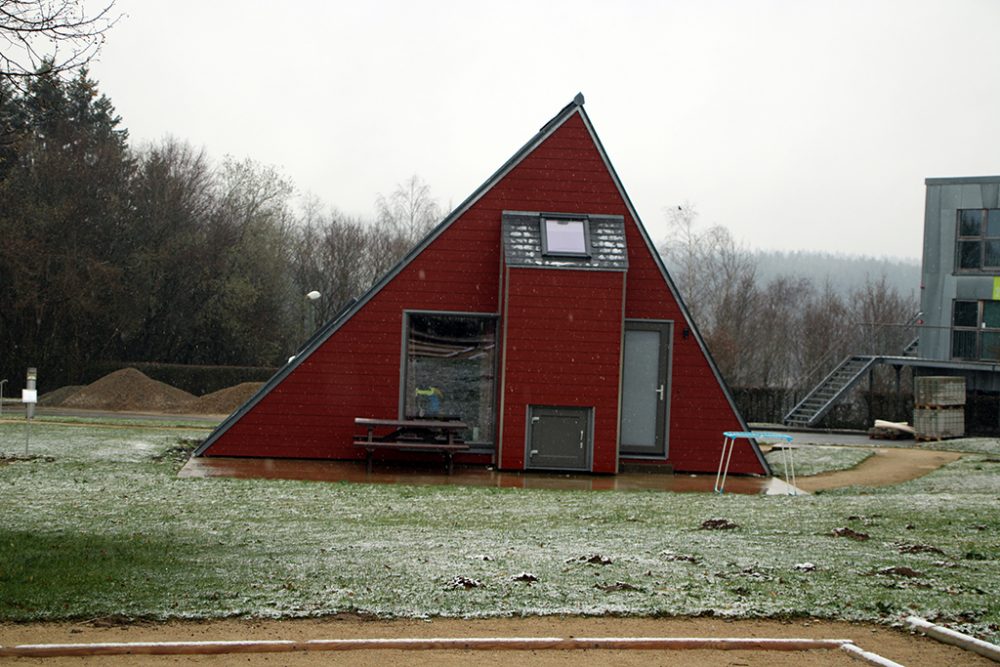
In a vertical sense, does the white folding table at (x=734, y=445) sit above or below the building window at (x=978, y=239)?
below

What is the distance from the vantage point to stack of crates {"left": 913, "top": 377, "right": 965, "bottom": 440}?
120 ft

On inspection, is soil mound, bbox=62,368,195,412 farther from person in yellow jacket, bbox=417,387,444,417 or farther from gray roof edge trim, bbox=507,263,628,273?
gray roof edge trim, bbox=507,263,628,273

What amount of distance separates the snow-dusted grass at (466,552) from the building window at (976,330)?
2720cm

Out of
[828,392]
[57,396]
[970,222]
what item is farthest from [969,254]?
[57,396]

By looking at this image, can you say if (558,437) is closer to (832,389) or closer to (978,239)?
(832,389)

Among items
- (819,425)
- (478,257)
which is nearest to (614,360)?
(478,257)

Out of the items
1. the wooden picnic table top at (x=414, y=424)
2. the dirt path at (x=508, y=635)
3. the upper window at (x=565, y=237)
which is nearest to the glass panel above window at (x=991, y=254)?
the upper window at (x=565, y=237)

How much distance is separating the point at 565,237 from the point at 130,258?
35.4 meters

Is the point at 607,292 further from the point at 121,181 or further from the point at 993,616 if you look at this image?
the point at 121,181

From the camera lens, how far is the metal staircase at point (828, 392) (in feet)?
140

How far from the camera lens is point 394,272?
20.0m

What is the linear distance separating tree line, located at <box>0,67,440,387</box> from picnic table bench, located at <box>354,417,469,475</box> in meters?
24.4

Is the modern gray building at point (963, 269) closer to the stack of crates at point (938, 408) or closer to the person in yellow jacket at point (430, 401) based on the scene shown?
the stack of crates at point (938, 408)

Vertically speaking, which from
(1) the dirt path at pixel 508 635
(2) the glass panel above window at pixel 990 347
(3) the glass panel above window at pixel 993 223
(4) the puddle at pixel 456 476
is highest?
(3) the glass panel above window at pixel 993 223
